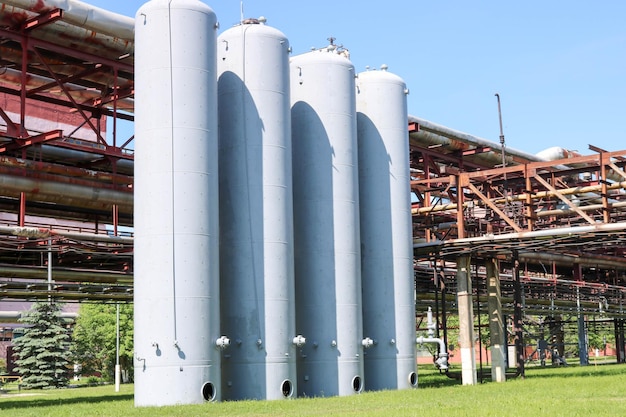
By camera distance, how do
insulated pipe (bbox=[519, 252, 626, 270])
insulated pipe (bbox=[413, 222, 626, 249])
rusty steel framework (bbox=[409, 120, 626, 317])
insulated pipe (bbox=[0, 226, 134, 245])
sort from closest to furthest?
insulated pipe (bbox=[0, 226, 134, 245]) < insulated pipe (bbox=[413, 222, 626, 249]) < rusty steel framework (bbox=[409, 120, 626, 317]) < insulated pipe (bbox=[519, 252, 626, 270])

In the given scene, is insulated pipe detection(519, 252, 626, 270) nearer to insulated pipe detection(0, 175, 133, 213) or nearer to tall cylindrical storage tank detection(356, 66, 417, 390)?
tall cylindrical storage tank detection(356, 66, 417, 390)

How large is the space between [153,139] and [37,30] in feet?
26.0

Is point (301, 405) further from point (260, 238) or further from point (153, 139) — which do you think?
point (153, 139)

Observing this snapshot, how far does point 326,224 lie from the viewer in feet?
95.0

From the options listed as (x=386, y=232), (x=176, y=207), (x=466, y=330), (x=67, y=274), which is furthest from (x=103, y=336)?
(x=176, y=207)

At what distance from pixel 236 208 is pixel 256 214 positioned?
61cm

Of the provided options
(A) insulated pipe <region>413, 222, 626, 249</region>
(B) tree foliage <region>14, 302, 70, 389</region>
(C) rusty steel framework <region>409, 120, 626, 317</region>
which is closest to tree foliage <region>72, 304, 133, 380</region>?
(B) tree foliage <region>14, 302, 70, 389</region>

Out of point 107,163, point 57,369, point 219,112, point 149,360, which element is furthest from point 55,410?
point 57,369

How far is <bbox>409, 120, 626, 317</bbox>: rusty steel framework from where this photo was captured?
32.8 metres

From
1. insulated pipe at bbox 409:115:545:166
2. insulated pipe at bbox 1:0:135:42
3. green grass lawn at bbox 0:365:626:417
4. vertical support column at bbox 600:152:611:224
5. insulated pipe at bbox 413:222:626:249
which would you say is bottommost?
green grass lawn at bbox 0:365:626:417

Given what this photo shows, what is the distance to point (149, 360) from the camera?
23641mm

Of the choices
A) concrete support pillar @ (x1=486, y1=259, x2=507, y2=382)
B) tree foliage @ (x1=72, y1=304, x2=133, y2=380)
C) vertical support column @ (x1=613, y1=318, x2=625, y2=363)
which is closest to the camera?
concrete support pillar @ (x1=486, y1=259, x2=507, y2=382)

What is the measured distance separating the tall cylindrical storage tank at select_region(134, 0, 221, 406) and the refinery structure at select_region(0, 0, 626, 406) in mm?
52

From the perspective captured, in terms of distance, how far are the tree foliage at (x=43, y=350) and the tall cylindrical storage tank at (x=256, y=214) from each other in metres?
36.1
